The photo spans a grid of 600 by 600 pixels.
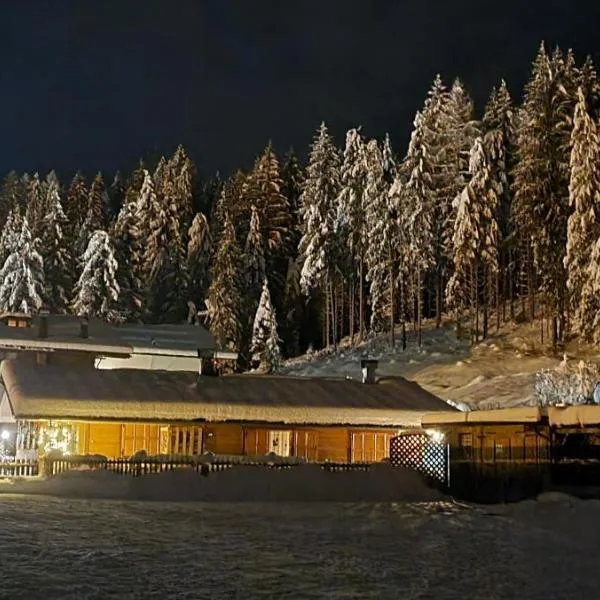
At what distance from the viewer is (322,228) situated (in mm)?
60844

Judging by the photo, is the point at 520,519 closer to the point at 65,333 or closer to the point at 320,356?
the point at 65,333

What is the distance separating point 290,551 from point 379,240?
48.2 metres

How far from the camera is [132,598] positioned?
819cm

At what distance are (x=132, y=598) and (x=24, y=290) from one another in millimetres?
50534

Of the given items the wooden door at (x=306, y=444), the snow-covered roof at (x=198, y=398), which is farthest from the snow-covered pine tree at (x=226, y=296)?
the wooden door at (x=306, y=444)

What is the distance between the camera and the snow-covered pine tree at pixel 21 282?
55719mm

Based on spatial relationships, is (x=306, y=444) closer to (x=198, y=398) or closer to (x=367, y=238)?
(x=198, y=398)

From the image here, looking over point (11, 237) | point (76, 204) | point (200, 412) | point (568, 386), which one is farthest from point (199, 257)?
point (200, 412)

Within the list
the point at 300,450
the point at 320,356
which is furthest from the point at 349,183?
the point at 300,450

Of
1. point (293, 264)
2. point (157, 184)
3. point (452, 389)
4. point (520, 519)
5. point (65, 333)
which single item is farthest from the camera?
point (157, 184)

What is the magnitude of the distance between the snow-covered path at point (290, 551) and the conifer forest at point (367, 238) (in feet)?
98.5

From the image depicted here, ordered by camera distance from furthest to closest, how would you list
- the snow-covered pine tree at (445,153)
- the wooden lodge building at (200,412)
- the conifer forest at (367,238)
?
the snow-covered pine tree at (445,153) → the conifer forest at (367,238) → the wooden lodge building at (200,412)

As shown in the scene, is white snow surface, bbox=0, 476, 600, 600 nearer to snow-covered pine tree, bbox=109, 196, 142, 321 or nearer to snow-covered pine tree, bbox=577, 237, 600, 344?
snow-covered pine tree, bbox=577, 237, 600, 344

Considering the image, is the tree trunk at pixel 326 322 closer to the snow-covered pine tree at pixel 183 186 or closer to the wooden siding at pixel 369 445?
the snow-covered pine tree at pixel 183 186
